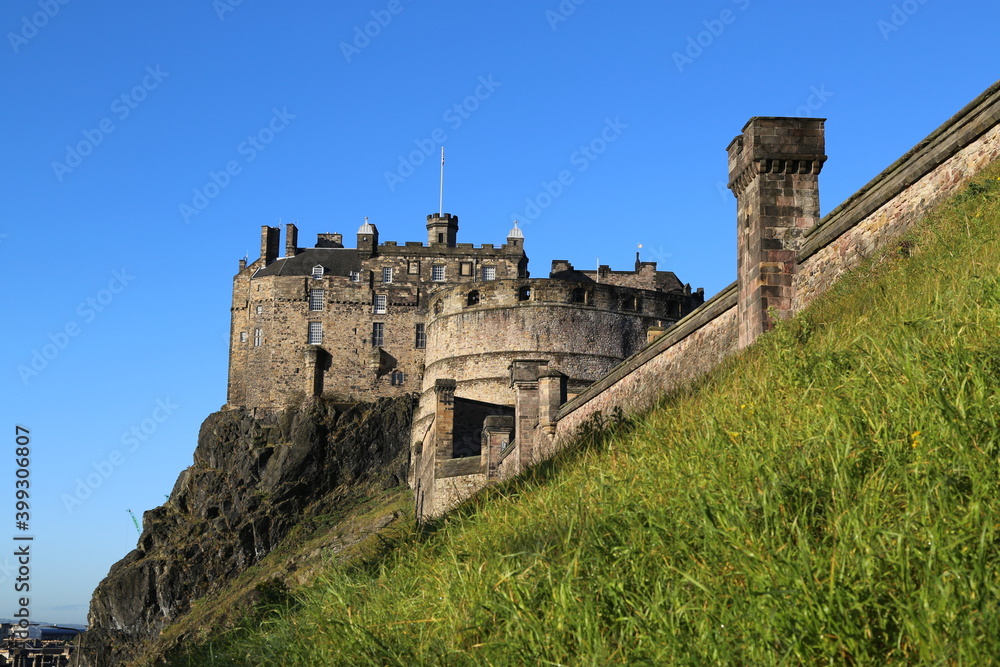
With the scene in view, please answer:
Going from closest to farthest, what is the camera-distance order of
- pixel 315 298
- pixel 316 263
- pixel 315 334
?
1. pixel 315 334
2. pixel 315 298
3. pixel 316 263

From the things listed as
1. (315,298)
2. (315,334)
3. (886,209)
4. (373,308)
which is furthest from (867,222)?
(315,298)

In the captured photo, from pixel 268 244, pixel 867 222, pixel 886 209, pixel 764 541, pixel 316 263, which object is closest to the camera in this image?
pixel 764 541

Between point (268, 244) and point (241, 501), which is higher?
point (268, 244)

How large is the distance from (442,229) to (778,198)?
48200 millimetres

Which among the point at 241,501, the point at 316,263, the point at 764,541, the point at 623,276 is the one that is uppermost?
the point at 316,263

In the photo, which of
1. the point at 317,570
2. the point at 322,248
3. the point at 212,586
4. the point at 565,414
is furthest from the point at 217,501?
the point at 317,570

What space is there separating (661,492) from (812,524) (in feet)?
3.81

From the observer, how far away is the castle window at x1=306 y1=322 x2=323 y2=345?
57.6m

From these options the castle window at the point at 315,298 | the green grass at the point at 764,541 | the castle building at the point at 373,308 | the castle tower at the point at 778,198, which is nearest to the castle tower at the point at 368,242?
the castle building at the point at 373,308

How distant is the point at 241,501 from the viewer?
52.3 m

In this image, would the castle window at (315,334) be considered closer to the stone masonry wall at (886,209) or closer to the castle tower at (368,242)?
the castle tower at (368,242)

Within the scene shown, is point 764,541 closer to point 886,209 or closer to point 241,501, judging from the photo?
point 886,209

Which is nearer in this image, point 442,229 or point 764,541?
point 764,541

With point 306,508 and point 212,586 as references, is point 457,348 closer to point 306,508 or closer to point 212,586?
point 306,508
